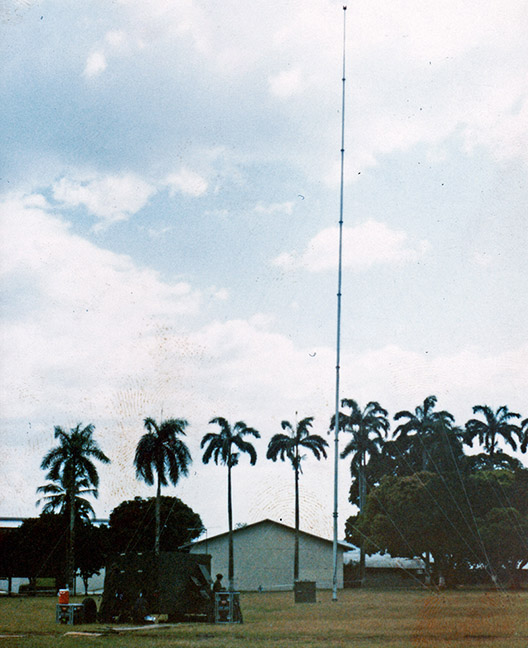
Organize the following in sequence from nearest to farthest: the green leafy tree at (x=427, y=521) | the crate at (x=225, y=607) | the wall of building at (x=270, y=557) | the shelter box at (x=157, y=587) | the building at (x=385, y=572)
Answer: the crate at (x=225, y=607), the shelter box at (x=157, y=587), the green leafy tree at (x=427, y=521), the wall of building at (x=270, y=557), the building at (x=385, y=572)

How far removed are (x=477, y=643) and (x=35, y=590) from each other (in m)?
49.8

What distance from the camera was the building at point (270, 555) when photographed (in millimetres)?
70375

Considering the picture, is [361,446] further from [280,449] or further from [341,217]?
[341,217]

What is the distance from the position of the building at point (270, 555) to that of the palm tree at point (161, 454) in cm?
1267

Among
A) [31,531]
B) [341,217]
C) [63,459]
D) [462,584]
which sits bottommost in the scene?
[462,584]

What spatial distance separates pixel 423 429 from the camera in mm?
74500

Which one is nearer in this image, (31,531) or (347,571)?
(31,531)

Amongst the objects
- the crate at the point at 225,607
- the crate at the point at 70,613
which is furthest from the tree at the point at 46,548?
the crate at the point at 70,613

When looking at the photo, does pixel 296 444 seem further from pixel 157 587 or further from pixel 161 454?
pixel 157 587

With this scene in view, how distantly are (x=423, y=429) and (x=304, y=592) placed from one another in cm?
3903

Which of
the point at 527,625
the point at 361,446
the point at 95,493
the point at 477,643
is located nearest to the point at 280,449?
the point at 361,446

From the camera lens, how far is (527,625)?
2133 cm

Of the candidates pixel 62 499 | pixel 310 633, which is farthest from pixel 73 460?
pixel 310 633

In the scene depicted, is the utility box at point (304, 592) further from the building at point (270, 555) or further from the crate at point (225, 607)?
the building at point (270, 555)
